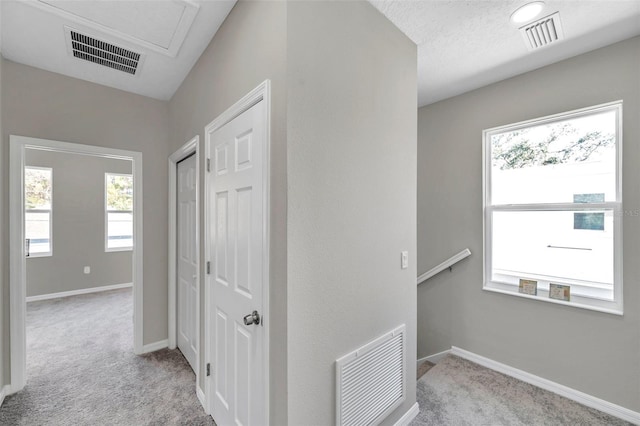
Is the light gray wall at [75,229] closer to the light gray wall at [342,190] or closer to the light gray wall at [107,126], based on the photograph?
the light gray wall at [107,126]

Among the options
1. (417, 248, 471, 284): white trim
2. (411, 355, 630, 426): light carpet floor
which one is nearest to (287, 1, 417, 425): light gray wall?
(411, 355, 630, 426): light carpet floor

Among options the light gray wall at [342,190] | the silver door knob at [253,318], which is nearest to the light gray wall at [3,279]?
the silver door knob at [253,318]

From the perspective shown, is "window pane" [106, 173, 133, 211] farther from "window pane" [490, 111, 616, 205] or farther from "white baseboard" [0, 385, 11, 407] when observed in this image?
"window pane" [490, 111, 616, 205]

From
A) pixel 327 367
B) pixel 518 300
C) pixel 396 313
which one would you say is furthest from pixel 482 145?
pixel 327 367

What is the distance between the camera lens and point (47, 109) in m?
2.34

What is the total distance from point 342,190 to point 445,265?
6.39 feet

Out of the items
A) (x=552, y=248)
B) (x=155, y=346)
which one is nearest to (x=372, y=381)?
(x=552, y=248)

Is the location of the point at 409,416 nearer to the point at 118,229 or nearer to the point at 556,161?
the point at 556,161

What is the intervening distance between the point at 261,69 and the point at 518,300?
109 inches

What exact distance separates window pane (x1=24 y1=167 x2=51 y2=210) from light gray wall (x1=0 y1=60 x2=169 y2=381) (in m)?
3.16

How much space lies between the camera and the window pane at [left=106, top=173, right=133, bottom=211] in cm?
521

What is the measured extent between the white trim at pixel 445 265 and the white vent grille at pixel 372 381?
126 cm

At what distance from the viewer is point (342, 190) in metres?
1.41

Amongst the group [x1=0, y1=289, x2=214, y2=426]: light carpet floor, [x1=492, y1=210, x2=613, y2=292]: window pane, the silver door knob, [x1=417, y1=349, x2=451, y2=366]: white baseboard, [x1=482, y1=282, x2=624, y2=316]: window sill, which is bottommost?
[x1=417, y1=349, x2=451, y2=366]: white baseboard
